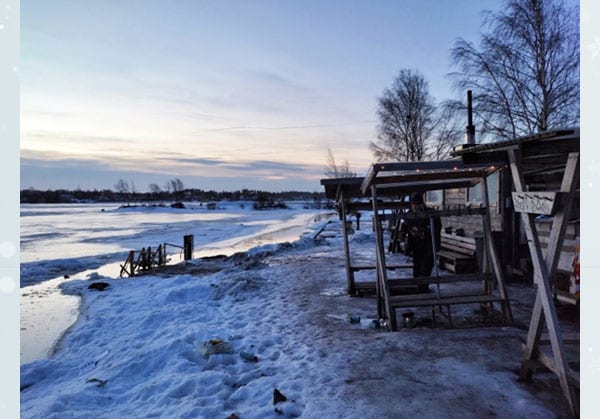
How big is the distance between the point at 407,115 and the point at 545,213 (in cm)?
2512

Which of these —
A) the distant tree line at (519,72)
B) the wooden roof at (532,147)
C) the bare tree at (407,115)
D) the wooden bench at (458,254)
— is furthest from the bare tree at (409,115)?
the wooden roof at (532,147)

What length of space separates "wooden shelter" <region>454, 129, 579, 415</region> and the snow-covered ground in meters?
0.33

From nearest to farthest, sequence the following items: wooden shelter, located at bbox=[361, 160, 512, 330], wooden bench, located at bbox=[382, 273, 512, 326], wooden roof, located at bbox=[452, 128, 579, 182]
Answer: wooden roof, located at bbox=[452, 128, 579, 182] < wooden shelter, located at bbox=[361, 160, 512, 330] < wooden bench, located at bbox=[382, 273, 512, 326]

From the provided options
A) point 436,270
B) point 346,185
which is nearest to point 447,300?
point 436,270

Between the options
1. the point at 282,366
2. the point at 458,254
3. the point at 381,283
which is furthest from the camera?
the point at 458,254

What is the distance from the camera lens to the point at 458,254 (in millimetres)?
9711

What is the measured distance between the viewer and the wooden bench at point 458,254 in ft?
30.1

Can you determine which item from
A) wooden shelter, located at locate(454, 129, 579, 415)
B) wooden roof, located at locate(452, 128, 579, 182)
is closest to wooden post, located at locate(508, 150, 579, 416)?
wooden shelter, located at locate(454, 129, 579, 415)

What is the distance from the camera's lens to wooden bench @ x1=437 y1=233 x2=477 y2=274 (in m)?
9.16

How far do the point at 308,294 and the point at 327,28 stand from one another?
10269 millimetres

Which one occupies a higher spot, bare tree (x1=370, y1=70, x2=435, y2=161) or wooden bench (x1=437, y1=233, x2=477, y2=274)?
bare tree (x1=370, y1=70, x2=435, y2=161)

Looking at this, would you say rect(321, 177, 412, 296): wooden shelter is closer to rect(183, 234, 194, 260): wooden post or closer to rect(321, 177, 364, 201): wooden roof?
rect(321, 177, 364, 201): wooden roof

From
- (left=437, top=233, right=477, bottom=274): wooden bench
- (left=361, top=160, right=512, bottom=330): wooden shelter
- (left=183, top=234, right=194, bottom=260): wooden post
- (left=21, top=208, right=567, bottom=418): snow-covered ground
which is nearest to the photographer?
(left=21, top=208, right=567, bottom=418): snow-covered ground

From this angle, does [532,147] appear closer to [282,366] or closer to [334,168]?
[282,366]
